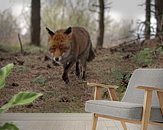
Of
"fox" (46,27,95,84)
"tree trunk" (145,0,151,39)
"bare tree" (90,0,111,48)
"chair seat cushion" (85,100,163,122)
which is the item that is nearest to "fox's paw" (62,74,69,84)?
"fox" (46,27,95,84)

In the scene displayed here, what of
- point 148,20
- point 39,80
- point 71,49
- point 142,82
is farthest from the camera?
point 148,20

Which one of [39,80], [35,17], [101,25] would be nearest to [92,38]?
[101,25]

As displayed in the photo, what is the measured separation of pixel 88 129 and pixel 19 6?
8.28 ft

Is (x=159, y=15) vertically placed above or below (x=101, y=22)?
above

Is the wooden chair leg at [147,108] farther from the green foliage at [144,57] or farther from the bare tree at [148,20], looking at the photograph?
the bare tree at [148,20]

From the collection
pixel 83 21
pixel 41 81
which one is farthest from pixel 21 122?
pixel 83 21

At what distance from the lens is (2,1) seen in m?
5.44

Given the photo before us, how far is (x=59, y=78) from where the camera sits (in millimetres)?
5043

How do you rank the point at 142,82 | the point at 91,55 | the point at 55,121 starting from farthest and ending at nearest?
the point at 91,55
the point at 55,121
the point at 142,82

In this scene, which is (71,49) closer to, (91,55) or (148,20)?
(91,55)

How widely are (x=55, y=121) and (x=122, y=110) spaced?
4.86 feet

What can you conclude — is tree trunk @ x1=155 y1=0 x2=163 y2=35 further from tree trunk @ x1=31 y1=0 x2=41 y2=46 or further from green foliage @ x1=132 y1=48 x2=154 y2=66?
tree trunk @ x1=31 y1=0 x2=41 y2=46

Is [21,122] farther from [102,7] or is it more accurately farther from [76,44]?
[102,7]

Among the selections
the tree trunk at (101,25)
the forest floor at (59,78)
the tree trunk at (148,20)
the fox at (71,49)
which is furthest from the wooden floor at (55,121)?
the tree trunk at (148,20)
